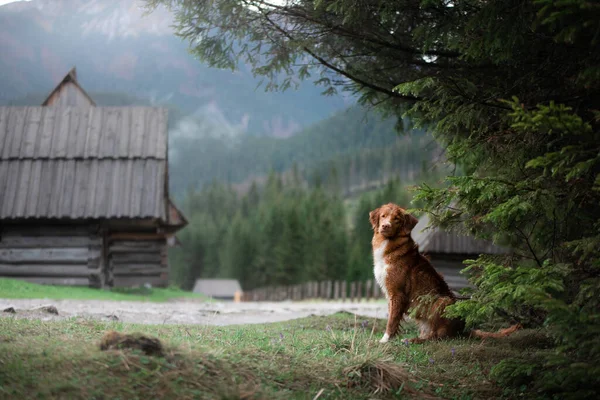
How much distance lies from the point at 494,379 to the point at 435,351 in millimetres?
1007

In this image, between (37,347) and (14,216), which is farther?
(14,216)

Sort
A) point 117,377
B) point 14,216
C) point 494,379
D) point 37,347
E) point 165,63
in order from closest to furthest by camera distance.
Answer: point 117,377 < point 37,347 < point 494,379 < point 14,216 < point 165,63

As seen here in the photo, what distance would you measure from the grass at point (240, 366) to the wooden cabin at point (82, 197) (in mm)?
11695

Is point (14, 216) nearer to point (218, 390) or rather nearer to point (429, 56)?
point (429, 56)

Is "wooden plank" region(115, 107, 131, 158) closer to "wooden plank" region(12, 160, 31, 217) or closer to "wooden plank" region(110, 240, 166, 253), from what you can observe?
"wooden plank" region(12, 160, 31, 217)

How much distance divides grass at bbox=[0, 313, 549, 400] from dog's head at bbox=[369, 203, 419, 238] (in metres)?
1.28

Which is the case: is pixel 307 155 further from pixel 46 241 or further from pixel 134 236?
pixel 46 241

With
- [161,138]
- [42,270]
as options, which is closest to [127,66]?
[161,138]

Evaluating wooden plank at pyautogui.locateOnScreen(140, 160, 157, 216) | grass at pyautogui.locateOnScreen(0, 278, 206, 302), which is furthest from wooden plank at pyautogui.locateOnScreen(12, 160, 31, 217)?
wooden plank at pyautogui.locateOnScreen(140, 160, 157, 216)

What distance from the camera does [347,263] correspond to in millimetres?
54094

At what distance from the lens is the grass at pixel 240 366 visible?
386 cm

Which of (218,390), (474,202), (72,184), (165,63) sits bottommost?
(218,390)

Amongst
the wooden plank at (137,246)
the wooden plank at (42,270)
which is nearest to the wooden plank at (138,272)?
the wooden plank at (137,246)

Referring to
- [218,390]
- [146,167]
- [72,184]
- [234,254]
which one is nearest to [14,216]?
[72,184]
